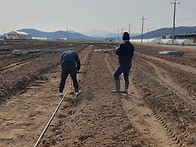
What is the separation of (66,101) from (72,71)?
1.06 m

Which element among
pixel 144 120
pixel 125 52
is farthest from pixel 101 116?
pixel 125 52

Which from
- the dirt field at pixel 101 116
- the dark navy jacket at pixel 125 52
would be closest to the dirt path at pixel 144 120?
the dirt field at pixel 101 116

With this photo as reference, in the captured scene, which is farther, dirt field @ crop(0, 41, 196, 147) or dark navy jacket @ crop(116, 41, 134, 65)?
dark navy jacket @ crop(116, 41, 134, 65)

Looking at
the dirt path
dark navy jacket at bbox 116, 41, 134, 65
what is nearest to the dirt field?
the dirt path

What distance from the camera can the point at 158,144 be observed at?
4.00 m

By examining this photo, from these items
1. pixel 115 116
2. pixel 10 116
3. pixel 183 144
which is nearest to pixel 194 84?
pixel 115 116

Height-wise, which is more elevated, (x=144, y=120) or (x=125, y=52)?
(x=125, y=52)

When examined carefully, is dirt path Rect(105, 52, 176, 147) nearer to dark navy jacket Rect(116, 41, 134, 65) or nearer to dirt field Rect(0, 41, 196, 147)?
dirt field Rect(0, 41, 196, 147)

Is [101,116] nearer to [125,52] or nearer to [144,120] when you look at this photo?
[144,120]

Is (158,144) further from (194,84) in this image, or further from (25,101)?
(194,84)

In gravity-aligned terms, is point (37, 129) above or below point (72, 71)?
below

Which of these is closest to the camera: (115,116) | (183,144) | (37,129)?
(183,144)

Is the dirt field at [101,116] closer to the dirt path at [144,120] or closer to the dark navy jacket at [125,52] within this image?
the dirt path at [144,120]

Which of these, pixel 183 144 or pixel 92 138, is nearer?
pixel 183 144
